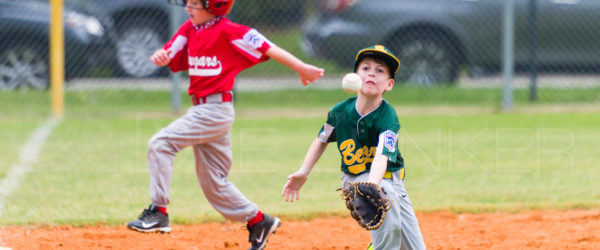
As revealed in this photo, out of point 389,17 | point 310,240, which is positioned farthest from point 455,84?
point 310,240

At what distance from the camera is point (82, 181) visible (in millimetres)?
6094

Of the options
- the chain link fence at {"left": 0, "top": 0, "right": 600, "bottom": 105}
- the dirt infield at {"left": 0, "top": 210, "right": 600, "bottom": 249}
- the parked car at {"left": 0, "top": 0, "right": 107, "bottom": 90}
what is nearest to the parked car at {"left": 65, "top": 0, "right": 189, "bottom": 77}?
the chain link fence at {"left": 0, "top": 0, "right": 600, "bottom": 105}

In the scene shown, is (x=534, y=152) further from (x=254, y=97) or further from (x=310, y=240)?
(x=254, y=97)

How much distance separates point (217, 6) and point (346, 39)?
5.84 metres

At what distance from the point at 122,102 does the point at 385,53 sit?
732 centimetres

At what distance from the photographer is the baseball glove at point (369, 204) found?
328cm

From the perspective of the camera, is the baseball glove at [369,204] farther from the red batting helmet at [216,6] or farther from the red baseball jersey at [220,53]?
the red batting helmet at [216,6]

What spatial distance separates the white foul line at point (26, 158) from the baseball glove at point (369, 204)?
2860mm

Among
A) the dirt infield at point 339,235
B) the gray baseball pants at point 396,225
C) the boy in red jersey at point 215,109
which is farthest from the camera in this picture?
the dirt infield at point 339,235

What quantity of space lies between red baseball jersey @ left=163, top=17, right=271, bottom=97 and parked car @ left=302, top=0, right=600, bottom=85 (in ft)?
18.8

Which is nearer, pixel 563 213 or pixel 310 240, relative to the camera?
pixel 310 240

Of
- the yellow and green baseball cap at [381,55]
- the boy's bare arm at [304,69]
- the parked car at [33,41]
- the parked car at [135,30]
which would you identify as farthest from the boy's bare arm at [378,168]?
the parked car at [33,41]

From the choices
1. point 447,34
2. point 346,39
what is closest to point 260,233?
point 346,39

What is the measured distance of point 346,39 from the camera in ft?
32.4
